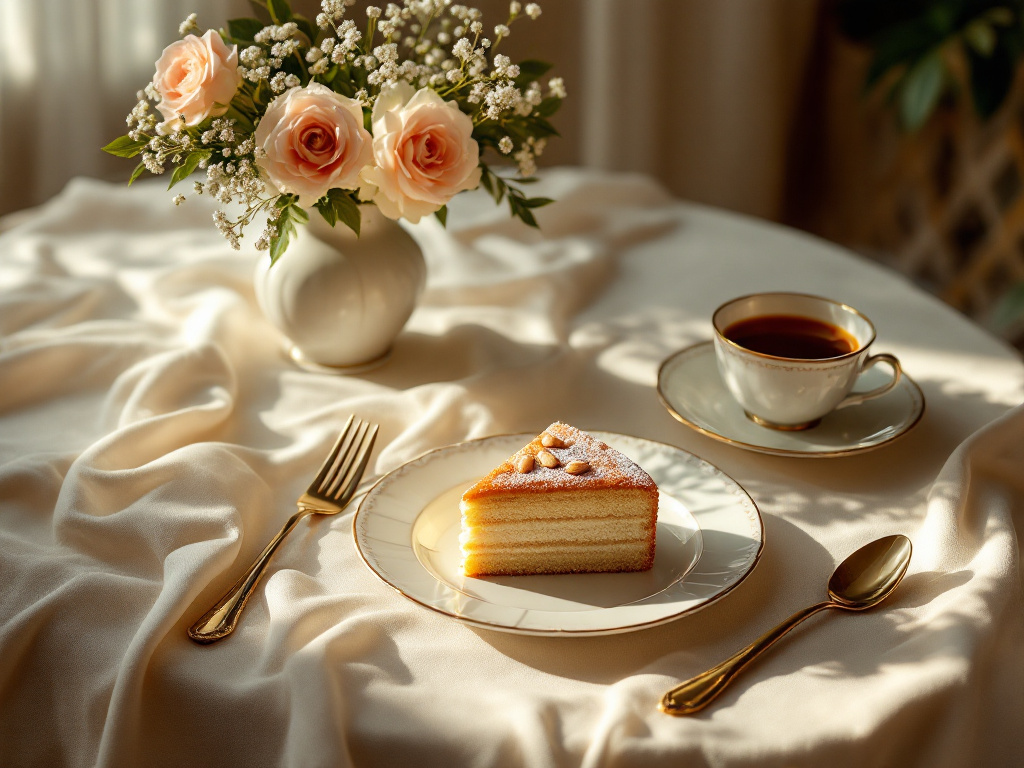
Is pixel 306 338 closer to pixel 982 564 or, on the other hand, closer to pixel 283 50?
pixel 283 50

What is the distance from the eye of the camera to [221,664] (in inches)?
34.6

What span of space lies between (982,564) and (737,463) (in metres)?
0.30

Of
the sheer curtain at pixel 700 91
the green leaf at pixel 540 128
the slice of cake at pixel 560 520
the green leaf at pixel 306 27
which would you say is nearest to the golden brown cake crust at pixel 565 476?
the slice of cake at pixel 560 520

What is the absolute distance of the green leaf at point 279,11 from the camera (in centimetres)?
127

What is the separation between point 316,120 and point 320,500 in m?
0.43

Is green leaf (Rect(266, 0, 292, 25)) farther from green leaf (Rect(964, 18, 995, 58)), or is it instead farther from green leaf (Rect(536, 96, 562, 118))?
green leaf (Rect(964, 18, 995, 58))

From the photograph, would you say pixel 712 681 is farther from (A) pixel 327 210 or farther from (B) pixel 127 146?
(B) pixel 127 146

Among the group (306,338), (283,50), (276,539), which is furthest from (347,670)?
(283,50)

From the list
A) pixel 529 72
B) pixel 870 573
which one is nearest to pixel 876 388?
pixel 870 573

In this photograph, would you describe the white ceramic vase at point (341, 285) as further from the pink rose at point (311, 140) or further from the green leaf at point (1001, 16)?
the green leaf at point (1001, 16)

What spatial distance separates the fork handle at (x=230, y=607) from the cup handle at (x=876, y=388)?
71 cm

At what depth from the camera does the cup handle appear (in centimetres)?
123

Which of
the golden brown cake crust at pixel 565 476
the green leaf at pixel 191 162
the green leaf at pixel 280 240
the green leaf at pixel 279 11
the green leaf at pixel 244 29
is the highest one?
the green leaf at pixel 279 11

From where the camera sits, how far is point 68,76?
9.00 ft
